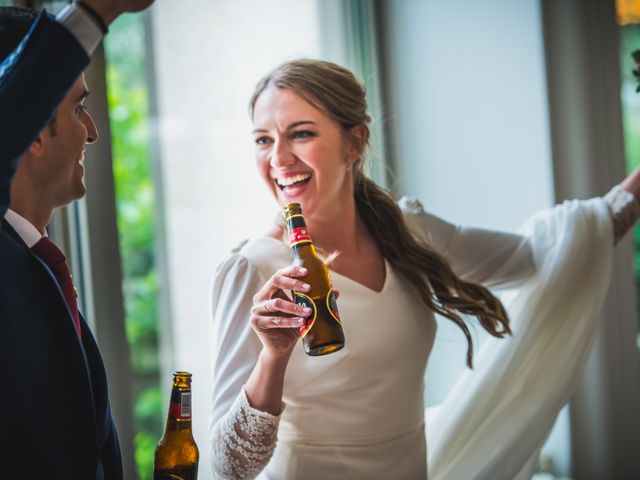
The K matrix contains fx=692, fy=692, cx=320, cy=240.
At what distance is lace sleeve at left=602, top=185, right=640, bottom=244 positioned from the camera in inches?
65.4

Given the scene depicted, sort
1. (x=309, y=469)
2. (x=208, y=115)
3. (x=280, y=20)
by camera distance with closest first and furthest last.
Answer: (x=309, y=469)
(x=208, y=115)
(x=280, y=20)

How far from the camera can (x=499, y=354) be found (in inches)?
64.1

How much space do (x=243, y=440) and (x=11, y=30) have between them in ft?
2.32

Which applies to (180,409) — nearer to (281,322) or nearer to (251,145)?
(281,322)

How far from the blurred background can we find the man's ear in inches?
46.1

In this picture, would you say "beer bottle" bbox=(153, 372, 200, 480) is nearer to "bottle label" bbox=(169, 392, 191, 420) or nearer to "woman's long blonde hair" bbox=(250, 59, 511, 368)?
"bottle label" bbox=(169, 392, 191, 420)

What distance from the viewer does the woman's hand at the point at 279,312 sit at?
39.3 inches

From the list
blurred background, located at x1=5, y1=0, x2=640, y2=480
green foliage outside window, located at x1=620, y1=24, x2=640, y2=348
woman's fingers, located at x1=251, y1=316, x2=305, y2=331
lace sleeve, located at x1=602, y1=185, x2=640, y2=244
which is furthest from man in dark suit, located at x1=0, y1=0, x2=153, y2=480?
green foliage outside window, located at x1=620, y1=24, x2=640, y2=348

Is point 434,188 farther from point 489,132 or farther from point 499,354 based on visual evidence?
point 499,354

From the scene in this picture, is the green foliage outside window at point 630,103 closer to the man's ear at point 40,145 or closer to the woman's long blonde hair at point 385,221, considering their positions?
the woman's long blonde hair at point 385,221

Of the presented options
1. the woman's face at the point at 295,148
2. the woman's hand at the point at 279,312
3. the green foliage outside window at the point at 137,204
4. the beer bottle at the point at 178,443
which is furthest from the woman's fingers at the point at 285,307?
the green foliage outside window at the point at 137,204

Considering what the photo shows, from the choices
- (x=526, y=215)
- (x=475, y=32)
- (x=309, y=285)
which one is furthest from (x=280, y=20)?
(x=309, y=285)

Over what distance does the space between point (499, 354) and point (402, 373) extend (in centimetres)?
37

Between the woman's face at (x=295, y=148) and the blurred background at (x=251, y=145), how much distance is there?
577mm
